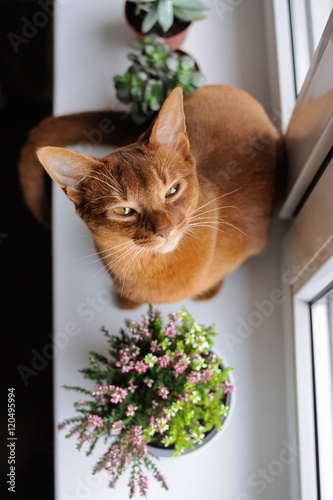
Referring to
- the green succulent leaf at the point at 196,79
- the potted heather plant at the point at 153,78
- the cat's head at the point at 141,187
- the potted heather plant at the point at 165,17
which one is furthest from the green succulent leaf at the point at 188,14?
the cat's head at the point at 141,187

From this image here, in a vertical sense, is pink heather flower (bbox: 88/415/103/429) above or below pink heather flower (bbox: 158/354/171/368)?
below

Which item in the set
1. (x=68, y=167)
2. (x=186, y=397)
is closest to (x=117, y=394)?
(x=186, y=397)

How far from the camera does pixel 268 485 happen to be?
4.00ft

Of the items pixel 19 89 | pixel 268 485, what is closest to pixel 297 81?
pixel 19 89

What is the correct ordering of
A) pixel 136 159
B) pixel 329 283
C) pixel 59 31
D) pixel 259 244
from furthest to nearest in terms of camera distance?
pixel 59 31
pixel 259 244
pixel 329 283
pixel 136 159

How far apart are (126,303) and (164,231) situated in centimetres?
48

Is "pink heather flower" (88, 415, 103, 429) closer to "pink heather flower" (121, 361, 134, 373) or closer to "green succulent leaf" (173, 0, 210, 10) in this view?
"pink heather flower" (121, 361, 134, 373)

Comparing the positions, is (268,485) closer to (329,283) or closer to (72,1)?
(329,283)

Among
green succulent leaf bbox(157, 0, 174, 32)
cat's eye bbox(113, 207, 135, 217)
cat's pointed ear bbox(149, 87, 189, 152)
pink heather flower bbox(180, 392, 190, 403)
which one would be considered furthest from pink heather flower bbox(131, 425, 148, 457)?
green succulent leaf bbox(157, 0, 174, 32)

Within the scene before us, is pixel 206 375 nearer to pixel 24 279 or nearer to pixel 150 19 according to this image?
pixel 24 279

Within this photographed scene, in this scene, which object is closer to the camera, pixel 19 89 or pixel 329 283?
pixel 329 283

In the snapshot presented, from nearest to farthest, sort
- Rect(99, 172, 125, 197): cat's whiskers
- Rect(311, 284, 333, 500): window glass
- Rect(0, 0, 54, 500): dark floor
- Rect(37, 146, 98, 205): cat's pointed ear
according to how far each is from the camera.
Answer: Rect(37, 146, 98, 205): cat's pointed ear < Rect(99, 172, 125, 197): cat's whiskers < Rect(311, 284, 333, 500): window glass < Rect(0, 0, 54, 500): dark floor

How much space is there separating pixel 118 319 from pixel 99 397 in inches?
12.3

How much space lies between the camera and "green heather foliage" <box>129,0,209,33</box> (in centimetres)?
130
